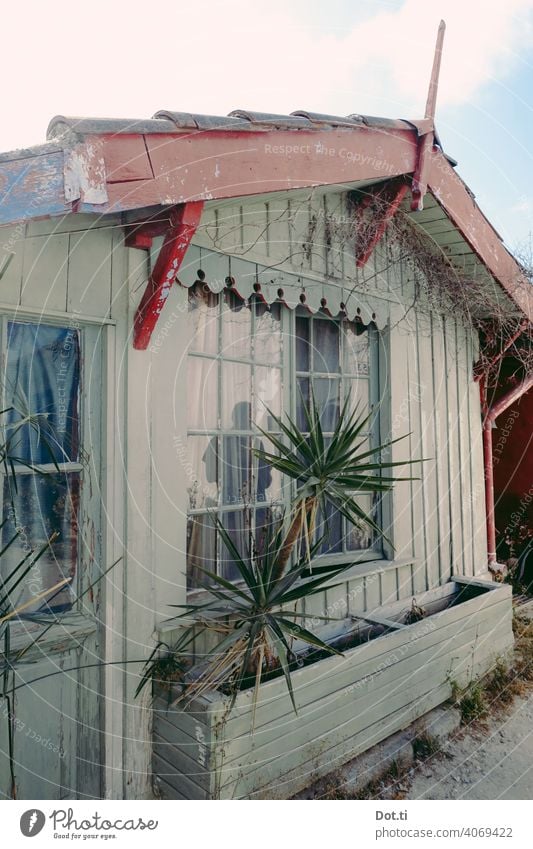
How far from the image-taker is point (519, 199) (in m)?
3.86

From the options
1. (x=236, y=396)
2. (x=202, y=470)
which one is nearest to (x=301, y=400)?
(x=236, y=396)

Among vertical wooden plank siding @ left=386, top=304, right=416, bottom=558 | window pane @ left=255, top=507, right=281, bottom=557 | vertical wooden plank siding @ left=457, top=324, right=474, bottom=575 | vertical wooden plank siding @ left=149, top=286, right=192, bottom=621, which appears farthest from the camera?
vertical wooden plank siding @ left=457, top=324, right=474, bottom=575

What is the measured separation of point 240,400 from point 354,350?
127 cm

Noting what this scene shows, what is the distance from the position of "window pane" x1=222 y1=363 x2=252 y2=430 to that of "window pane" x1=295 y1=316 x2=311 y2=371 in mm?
521

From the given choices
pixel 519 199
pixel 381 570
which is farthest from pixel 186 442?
pixel 519 199

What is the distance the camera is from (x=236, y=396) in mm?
3471

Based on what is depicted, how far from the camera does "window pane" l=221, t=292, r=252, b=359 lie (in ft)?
11.2

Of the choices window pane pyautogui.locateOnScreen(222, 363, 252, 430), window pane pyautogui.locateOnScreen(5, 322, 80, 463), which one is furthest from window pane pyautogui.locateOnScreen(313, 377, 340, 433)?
window pane pyautogui.locateOnScreen(5, 322, 80, 463)

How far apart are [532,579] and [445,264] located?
3803 mm

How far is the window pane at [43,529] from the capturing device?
250 centimetres

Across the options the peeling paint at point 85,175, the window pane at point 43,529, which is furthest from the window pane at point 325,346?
the peeling paint at point 85,175

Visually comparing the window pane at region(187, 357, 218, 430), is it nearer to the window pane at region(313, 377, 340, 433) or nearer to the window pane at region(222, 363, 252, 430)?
the window pane at region(222, 363, 252, 430)

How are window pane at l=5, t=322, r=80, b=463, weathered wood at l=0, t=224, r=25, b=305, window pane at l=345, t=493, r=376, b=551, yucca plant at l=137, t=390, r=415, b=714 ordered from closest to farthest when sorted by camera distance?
1. weathered wood at l=0, t=224, r=25, b=305
2. window pane at l=5, t=322, r=80, b=463
3. yucca plant at l=137, t=390, r=415, b=714
4. window pane at l=345, t=493, r=376, b=551

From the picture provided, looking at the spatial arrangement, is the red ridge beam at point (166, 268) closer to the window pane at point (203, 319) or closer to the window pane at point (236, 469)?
the window pane at point (203, 319)
